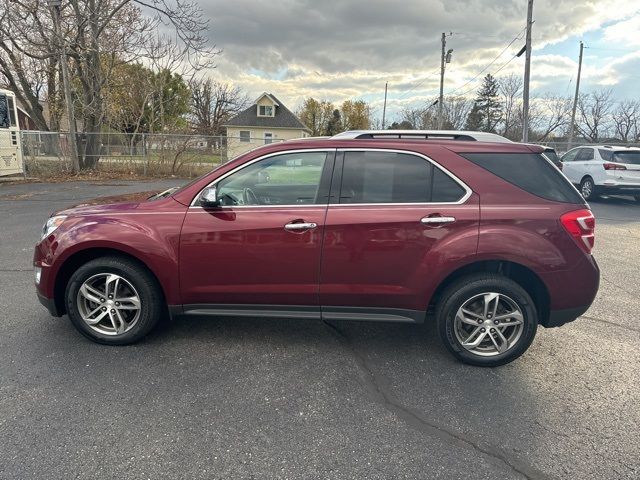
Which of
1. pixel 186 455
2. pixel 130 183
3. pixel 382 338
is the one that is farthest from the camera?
pixel 130 183

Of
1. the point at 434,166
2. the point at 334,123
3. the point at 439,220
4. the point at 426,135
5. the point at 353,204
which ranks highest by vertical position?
the point at 334,123

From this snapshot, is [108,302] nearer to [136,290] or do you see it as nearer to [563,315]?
[136,290]

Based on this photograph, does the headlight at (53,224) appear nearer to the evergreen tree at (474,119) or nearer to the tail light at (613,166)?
the tail light at (613,166)

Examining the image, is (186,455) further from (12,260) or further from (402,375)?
(12,260)

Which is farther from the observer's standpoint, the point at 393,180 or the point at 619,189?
the point at 619,189

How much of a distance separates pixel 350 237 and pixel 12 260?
5.35m

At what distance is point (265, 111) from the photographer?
44.4m

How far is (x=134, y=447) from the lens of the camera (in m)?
2.26

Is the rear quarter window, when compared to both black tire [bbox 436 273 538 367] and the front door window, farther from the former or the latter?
the front door window

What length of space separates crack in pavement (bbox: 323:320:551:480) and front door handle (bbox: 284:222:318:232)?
1.16 metres

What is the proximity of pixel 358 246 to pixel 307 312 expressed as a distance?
0.70m

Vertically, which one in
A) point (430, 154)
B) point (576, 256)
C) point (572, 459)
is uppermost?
point (430, 154)

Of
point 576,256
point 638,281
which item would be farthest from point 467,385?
point 638,281

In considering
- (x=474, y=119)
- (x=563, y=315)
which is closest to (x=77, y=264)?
(x=563, y=315)
